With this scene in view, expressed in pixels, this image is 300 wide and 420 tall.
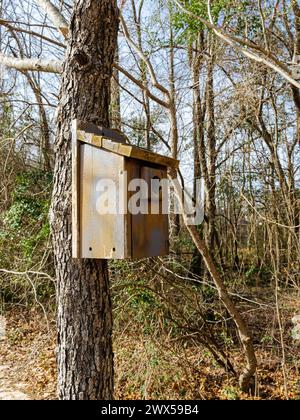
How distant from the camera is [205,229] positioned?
20.8 ft

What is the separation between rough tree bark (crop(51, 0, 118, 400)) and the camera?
83.2 inches

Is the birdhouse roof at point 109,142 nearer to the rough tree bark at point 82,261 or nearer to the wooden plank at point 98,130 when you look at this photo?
the wooden plank at point 98,130

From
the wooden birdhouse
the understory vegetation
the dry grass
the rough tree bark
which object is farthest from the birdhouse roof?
the dry grass

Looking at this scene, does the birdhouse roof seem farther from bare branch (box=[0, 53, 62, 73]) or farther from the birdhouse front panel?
bare branch (box=[0, 53, 62, 73])

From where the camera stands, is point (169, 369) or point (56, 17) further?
point (169, 369)

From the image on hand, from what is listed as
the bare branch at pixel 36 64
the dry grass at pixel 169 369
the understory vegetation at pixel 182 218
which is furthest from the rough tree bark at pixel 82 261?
the dry grass at pixel 169 369

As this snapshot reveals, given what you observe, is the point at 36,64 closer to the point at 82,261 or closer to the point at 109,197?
the point at 109,197

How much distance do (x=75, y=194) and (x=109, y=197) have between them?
20 centimetres

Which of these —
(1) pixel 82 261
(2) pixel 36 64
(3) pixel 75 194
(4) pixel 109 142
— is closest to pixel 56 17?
(2) pixel 36 64

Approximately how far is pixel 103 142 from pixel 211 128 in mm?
4320

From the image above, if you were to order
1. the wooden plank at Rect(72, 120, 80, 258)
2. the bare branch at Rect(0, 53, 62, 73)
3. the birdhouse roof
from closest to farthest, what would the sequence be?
the birdhouse roof
the wooden plank at Rect(72, 120, 80, 258)
the bare branch at Rect(0, 53, 62, 73)

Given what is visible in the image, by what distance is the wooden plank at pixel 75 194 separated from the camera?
203 cm

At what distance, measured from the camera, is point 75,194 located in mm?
2049
